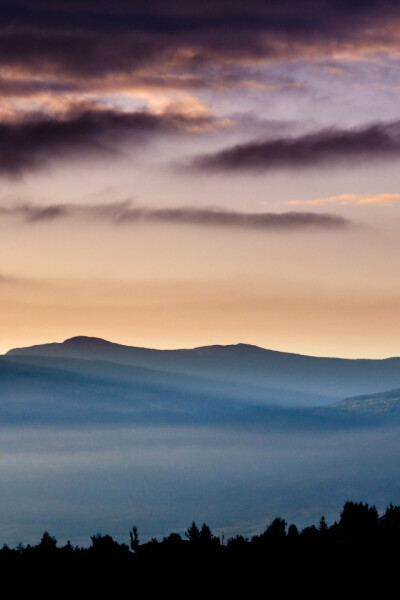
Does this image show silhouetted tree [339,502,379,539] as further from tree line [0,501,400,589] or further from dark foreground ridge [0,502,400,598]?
dark foreground ridge [0,502,400,598]

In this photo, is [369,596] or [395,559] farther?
[395,559]

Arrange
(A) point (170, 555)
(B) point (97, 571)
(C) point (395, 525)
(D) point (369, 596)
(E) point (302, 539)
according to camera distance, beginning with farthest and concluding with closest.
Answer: (C) point (395, 525), (E) point (302, 539), (A) point (170, 555), (B) point (97, 571), (D) point (369, 596)

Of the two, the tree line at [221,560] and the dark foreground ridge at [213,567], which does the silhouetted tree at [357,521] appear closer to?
the tree line at [221,560]

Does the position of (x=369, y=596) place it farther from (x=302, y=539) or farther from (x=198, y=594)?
(x=302, y=539)

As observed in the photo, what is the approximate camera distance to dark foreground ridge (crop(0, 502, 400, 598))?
7606 cm

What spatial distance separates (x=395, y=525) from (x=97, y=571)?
126 ft

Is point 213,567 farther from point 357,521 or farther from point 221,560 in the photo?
point 357,521

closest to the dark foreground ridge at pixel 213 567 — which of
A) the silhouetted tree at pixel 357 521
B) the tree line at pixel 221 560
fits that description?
the tree line at pixel 221 560

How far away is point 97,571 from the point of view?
79.1 metres

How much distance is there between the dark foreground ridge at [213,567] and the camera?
7606 cm

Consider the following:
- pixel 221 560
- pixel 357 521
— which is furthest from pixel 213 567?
pixel 357 521

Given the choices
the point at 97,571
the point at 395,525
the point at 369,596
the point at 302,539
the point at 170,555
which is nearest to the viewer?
the point at 369,596

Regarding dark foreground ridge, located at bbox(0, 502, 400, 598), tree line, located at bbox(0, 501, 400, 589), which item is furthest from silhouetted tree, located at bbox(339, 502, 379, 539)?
dark foreground ridge, located at bbox(0, 502, 400, 598)

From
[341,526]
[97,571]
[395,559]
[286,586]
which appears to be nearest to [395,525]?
[341,526]
